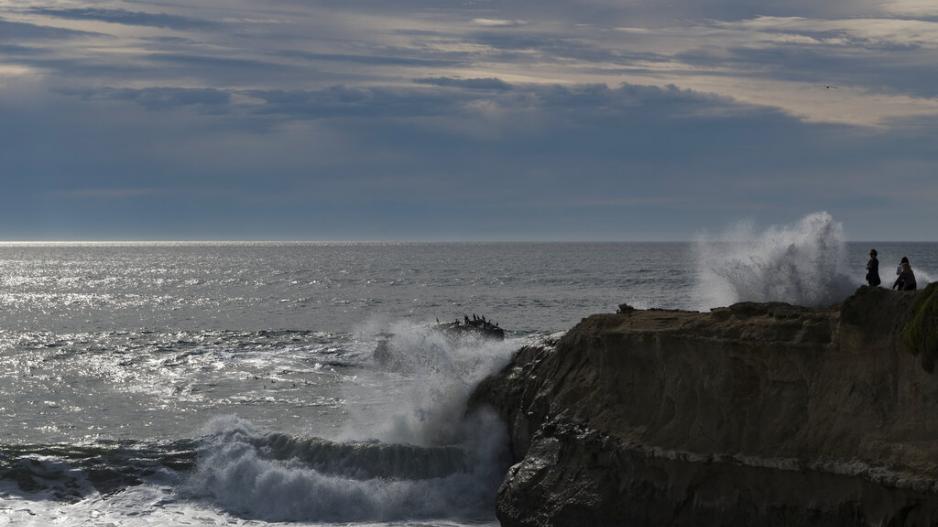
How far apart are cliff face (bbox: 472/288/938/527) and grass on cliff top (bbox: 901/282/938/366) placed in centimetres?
19

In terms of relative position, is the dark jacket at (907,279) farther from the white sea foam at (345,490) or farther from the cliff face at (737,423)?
the white sea foam at (345,490)

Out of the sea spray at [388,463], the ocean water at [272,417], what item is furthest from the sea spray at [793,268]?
the sea spray at [388,463]

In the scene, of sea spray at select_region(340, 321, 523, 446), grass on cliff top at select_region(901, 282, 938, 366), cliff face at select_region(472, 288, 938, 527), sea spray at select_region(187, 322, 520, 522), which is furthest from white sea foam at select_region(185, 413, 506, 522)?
grass on cliff top at select_region(901, 282, 938, 366)

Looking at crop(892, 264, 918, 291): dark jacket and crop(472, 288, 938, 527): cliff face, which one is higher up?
crop(892, 264, 918, 291): dark jacket

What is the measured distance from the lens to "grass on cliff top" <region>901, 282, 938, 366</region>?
44.3 ft

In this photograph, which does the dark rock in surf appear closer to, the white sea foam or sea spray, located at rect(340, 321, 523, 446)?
sea spray, located at rect(340, 321, 523, 446)

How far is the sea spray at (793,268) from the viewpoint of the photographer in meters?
27.8

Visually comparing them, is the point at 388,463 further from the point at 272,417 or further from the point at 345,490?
the point at 272,417

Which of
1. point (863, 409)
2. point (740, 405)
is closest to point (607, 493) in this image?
point (740, 405)

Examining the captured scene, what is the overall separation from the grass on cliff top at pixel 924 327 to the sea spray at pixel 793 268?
13.5 m

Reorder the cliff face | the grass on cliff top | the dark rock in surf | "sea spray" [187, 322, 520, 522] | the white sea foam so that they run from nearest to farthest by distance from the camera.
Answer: the grass on cliff top → the cliff face → the white sea foam → "sea spray" [187, 322, 520, 522] → the dark rock in surf

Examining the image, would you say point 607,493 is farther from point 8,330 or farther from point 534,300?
point 534,300

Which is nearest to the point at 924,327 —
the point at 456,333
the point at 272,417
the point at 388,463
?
the point at 388,463

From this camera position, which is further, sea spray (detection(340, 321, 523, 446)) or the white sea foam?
sea spray (detection(340, 321, 523, 446))
